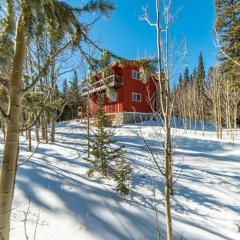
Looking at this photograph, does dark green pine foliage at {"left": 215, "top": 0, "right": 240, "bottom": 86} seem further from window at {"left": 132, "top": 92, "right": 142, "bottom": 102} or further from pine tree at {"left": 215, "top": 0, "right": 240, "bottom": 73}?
window at {"left": 132, "top": 92, "right": 142, "bottom": 102}

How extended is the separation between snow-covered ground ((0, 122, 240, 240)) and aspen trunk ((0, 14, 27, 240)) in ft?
5.89

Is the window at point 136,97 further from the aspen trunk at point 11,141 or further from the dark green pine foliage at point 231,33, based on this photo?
the aspen trunk at point 11,141

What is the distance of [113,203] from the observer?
23.5 ft

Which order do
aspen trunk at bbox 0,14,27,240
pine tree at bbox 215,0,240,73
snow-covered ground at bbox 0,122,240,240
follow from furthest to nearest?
pine tree at bbox 215,0,240,73 < snow-covered ground at bbox 0,122,240,240 < aspen trunk at bbox 0,14,27,240

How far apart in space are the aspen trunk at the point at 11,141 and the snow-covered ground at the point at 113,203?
70.7 inches

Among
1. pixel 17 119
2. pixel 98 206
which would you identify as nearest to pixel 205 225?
pixel 98 206

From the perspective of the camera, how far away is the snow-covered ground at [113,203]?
5.82m

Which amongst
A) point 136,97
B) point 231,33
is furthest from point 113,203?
point 136,97

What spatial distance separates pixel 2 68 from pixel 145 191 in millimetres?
7641

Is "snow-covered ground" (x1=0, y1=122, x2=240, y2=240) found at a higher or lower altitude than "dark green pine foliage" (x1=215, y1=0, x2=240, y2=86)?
lower

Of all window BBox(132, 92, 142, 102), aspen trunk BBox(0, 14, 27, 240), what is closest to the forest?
aspen trunk BBox(0, 14, 27, 240)

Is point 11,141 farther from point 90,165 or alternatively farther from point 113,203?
point 90,165

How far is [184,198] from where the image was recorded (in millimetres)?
8242

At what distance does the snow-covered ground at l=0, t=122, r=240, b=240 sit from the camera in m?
5.82
